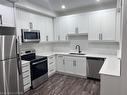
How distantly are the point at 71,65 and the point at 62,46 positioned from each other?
1278 millimetres

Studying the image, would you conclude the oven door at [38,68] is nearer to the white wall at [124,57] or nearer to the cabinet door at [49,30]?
the cabinet door at [49,30]

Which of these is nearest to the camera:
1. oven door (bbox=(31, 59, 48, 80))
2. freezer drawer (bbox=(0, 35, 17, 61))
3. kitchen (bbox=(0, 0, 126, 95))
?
freezer drawer (bbox=(0, 35, 17, 61))

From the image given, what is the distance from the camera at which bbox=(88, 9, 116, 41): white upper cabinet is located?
3443 mm

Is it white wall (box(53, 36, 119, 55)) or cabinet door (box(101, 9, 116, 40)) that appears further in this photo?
white wall (box(53, 36, 119, 55))

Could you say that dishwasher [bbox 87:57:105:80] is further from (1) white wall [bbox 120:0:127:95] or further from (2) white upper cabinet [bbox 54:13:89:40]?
(1) white wall [bbox 120:0:127:95]

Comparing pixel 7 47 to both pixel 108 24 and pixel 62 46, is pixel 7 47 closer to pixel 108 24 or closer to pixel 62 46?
pixel 62 46

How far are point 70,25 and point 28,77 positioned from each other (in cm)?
266

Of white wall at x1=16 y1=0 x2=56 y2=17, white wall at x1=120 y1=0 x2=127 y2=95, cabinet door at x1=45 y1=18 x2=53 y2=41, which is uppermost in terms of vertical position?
white wall at x1=16 y1=0 x2=56 y2=17

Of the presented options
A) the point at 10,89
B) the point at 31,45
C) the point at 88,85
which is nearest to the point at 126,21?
the point at 88,85

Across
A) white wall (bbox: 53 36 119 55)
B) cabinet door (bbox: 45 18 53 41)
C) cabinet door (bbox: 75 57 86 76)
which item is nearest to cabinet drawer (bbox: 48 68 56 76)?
cabinet door (bbox: 75 57 86 76)

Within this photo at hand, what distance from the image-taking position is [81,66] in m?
3.80

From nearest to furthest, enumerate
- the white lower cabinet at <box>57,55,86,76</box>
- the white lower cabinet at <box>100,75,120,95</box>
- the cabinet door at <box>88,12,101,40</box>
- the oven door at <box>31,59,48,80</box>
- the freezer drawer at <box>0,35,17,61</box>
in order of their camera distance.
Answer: the white lower cabinet at <box>100,75,120,95</box>, the freezer drawer at <box>0,35,17,61</box>, the oven door at <box>31,59,48,80</box>, the cabinet door at <box>88,12,101,40</box>, the white lower cabinet at <box>57,55,86,76</box>

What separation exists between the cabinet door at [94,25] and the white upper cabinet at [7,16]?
8.87ft

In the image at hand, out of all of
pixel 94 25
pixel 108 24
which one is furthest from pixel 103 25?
pixel 94 25
